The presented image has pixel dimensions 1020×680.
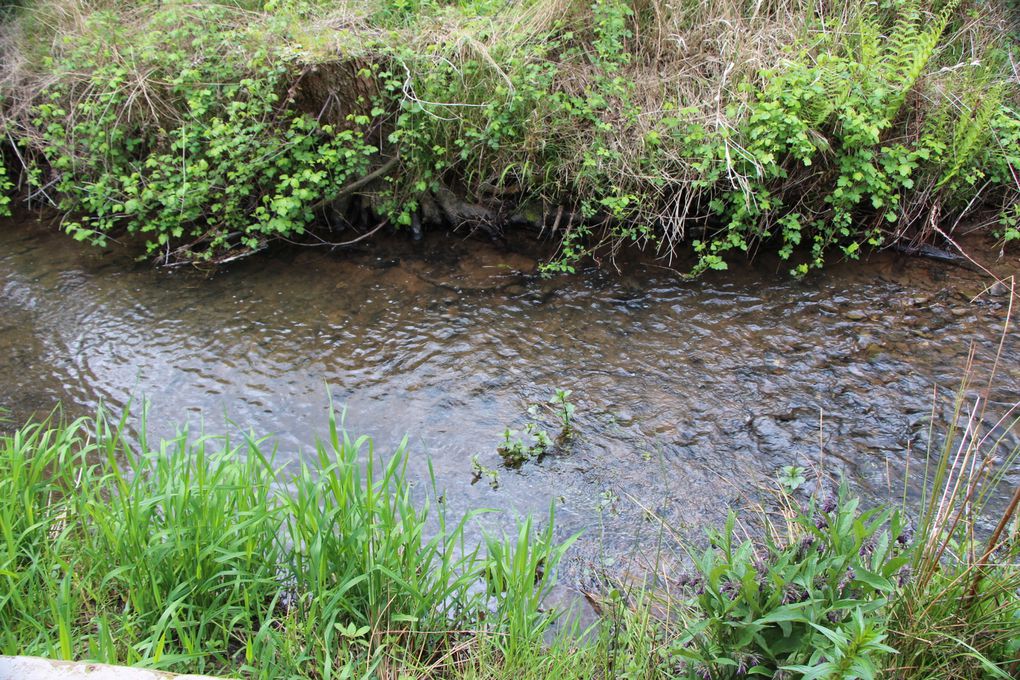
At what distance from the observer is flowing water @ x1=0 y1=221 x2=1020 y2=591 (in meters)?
3.33

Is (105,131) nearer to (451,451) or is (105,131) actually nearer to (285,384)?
(285,384)

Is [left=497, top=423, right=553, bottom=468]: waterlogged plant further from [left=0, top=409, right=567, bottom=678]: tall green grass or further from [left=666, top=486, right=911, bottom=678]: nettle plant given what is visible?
[left=666, top=486, right=911, bottom=678]: nettle plant

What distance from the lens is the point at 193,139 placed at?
5191 mm

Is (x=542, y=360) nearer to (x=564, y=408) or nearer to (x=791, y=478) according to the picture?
(x=564, y=408)

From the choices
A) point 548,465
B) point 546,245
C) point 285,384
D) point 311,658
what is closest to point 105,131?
point 285,384

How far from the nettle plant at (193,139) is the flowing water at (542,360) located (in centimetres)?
43

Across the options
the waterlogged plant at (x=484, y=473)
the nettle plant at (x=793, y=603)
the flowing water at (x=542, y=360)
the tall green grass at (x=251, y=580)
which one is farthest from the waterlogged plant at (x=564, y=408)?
the nettle plant at (x=793, y=603)

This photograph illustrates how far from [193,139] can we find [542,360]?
318 cm

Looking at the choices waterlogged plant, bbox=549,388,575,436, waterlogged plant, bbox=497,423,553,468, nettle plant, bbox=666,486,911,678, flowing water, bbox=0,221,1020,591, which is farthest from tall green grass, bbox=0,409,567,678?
waterlogged plant, bbox=549,388,575,436

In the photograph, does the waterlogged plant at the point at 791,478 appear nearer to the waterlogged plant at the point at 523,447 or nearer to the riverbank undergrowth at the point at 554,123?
the waterlogged plant at the point at 523,447

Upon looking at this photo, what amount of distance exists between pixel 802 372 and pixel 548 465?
1.61 m

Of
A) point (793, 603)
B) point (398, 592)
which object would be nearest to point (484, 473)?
point (398, 592)

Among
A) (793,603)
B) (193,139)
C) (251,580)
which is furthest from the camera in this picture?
(193,139)

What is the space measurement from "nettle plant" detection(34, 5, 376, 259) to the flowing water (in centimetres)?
43
